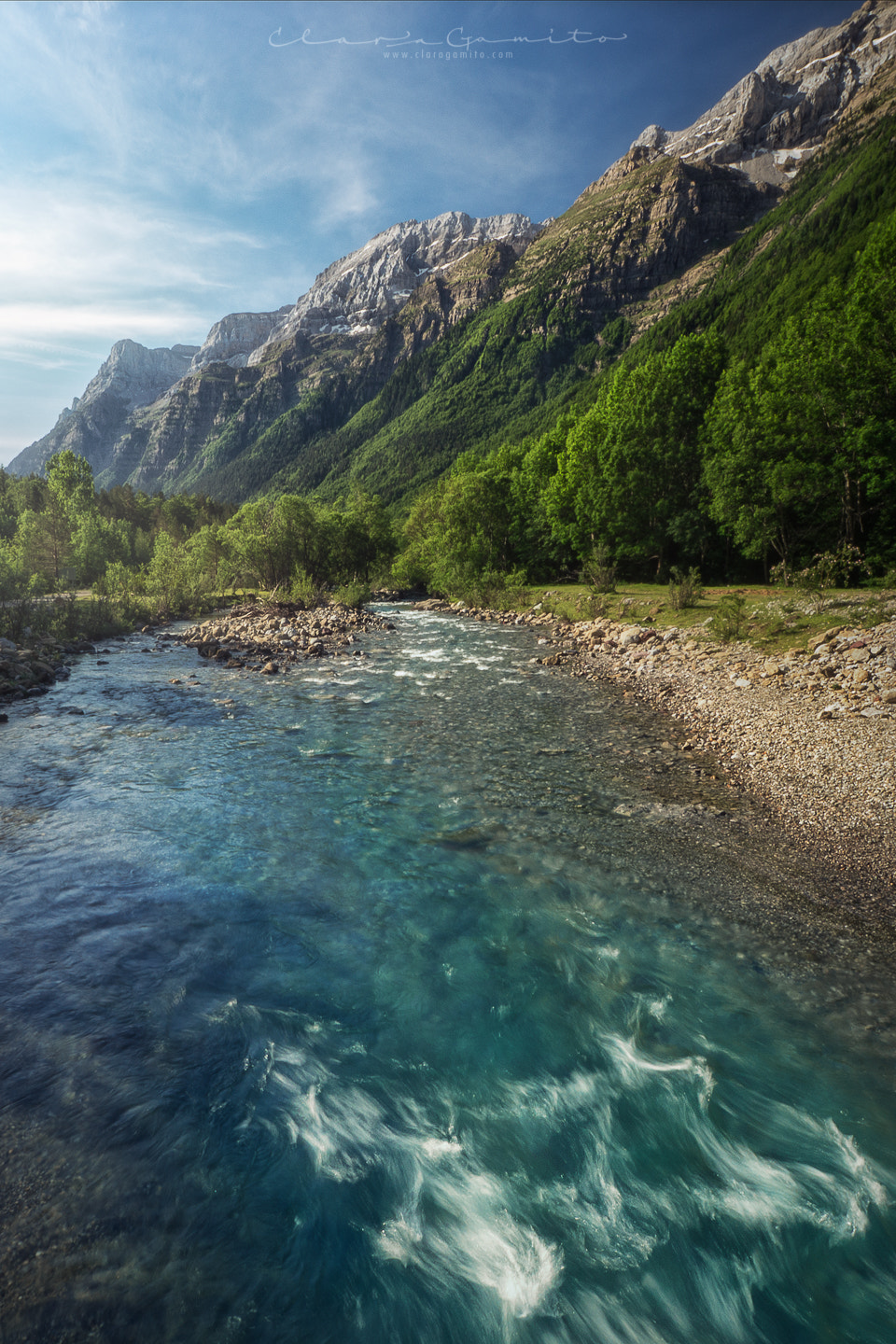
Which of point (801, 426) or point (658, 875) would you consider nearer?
point (658, 875)

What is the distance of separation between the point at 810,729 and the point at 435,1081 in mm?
10686

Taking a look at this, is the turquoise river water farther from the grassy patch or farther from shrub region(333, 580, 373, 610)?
shrub region(333, 580, 373, 610)

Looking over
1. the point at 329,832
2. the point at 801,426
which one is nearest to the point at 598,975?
the point at 329,832

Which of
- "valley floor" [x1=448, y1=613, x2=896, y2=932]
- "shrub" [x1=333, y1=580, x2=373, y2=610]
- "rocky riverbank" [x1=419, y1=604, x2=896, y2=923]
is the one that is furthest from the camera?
"shrub" [x1=333, y1=580, x2=373, y2=610]

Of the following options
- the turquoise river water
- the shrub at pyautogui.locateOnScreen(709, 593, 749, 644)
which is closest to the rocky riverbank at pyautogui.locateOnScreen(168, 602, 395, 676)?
the shrub at pyautogui.locateOnScreen(709, 593, 749, 644)

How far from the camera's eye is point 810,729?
461 inches

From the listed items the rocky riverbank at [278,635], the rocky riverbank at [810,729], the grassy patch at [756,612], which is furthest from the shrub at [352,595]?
the rocky riverbank at [810,729]

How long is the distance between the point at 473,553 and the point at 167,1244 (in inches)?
2035

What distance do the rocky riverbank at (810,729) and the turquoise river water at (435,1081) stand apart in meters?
1.03

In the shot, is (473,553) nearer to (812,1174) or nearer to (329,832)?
(329,832)

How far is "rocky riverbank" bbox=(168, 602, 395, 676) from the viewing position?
86.5 ft

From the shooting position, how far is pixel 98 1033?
17.8 ft

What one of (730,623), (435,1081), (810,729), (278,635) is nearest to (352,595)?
(278,635)

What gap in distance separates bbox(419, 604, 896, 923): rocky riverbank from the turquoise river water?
103 centimetres
